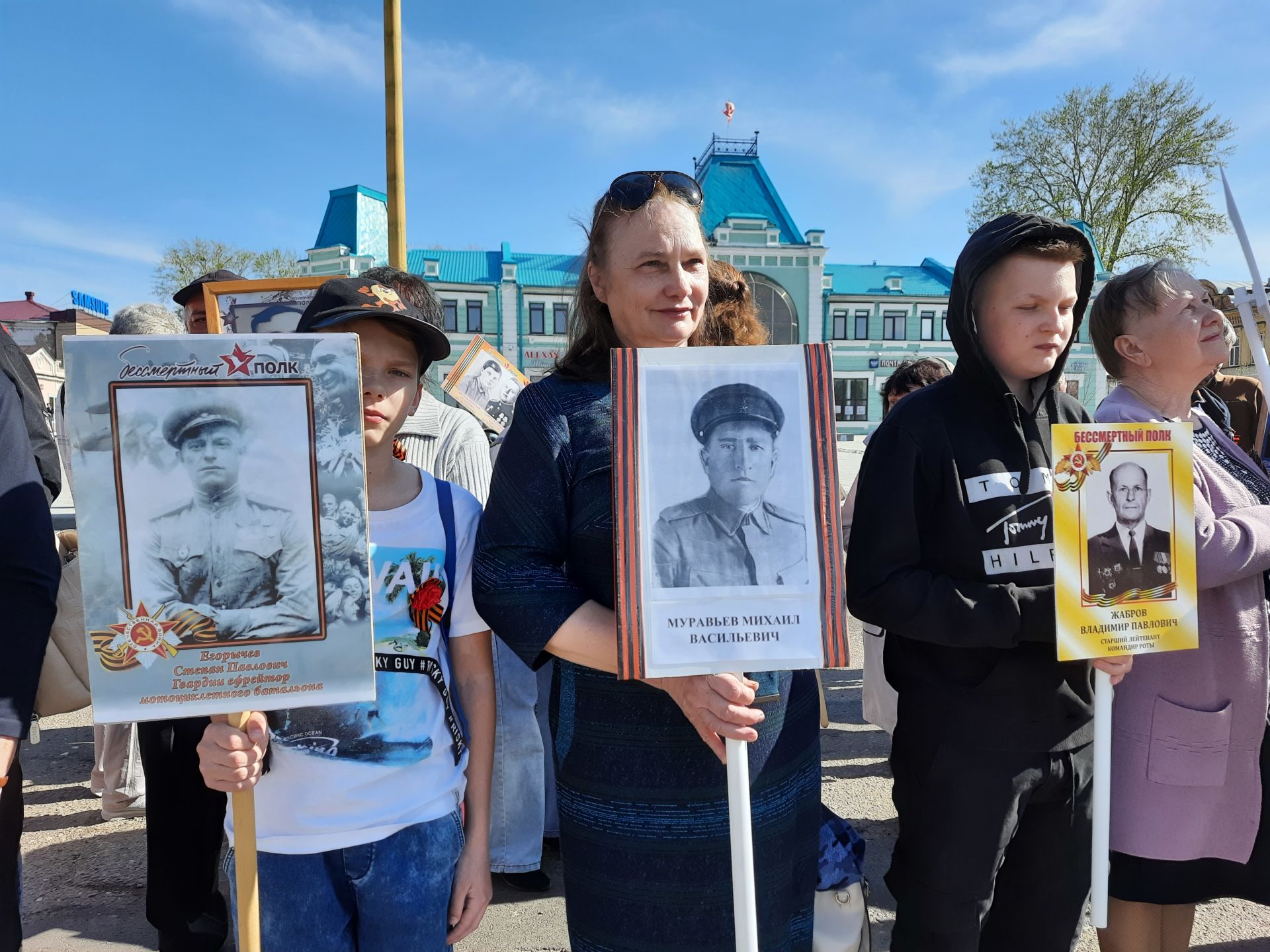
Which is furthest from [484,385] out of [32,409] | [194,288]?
[32,409]

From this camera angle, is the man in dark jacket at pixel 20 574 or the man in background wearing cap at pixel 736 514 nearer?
the man in background wearing cap at pixel 736 514

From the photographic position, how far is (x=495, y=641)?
320cm

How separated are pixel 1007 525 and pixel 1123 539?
0.78 feet

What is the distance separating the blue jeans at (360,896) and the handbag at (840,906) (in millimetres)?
931

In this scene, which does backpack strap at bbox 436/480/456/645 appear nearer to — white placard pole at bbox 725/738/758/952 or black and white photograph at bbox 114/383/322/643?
black and white photograph at bbox 114/383/322/643

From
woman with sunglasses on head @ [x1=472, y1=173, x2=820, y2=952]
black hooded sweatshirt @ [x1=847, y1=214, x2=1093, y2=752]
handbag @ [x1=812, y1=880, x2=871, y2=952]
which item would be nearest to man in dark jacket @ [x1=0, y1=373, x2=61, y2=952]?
woman with sunglasses on head @ [x1=472, y1=173, x2=820, y2=952]

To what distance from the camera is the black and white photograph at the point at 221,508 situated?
116 centimetres

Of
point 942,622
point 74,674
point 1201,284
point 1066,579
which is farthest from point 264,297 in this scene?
point 1201,284

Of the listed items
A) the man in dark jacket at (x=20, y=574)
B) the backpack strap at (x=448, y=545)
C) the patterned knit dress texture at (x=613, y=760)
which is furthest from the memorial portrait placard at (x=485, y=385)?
the patterned knit dress texture at (x=613, y=760)

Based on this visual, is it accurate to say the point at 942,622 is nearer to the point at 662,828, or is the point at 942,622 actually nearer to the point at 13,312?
the point at 662,828

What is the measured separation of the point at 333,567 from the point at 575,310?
2.64 feet

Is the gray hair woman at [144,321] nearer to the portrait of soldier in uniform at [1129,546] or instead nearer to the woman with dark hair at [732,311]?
the woman with dark hair at [732,311]

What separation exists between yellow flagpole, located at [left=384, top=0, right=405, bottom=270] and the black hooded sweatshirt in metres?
3.53

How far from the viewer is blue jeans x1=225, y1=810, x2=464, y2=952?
4.70 ft
